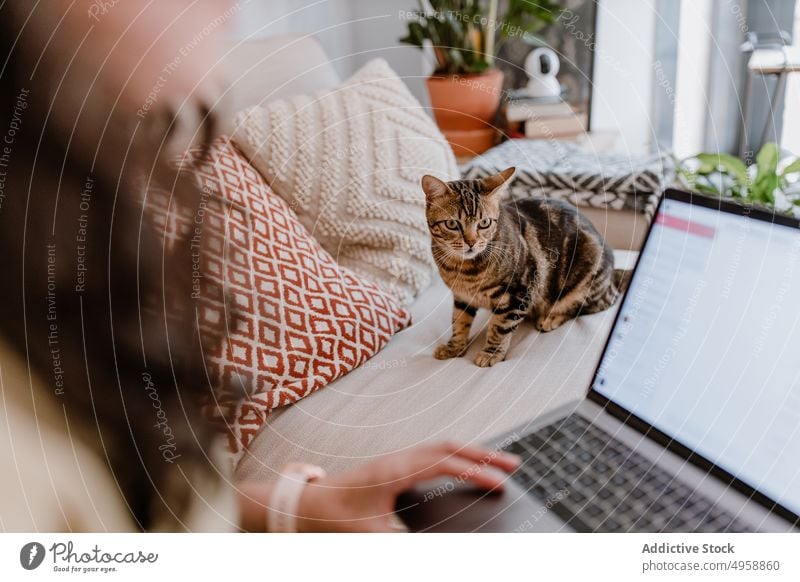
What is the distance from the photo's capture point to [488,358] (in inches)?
27.6

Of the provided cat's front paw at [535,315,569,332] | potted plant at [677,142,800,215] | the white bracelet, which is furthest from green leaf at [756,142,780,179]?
the white bracelet

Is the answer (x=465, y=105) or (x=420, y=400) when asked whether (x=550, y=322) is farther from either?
(x=465, y=105)

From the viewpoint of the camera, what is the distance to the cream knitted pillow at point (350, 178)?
2.56 ft

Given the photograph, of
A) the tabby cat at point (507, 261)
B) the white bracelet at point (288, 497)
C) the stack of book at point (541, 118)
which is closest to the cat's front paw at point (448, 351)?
the tabby cat at point (507, 261)

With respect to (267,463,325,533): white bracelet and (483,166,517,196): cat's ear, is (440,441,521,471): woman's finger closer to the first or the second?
(267,463,325,533): white bracelet

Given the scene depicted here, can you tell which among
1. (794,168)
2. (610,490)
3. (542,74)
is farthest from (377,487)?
(542,74)

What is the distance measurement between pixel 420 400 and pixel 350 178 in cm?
32

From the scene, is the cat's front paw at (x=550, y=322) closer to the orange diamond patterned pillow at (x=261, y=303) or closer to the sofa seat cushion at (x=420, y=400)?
the sofa seat cushion at (x=420, y=400)

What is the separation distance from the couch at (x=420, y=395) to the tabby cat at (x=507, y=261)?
25 millimetres

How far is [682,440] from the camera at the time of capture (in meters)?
0.52

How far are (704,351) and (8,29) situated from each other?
595mm

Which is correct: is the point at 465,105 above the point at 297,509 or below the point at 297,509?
above
